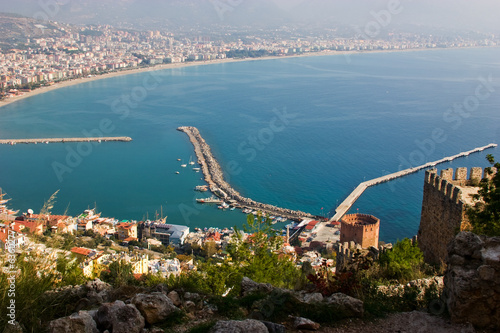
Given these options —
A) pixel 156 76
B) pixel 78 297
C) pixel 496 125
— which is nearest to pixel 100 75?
pixel 156 76

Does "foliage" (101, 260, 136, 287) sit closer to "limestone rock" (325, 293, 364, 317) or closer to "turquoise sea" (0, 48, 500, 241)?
"limestone rock" (325, 293, 364, 317)

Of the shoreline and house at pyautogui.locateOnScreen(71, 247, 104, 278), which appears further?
the shoreline

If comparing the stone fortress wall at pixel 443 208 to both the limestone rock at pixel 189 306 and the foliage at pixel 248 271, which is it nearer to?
the foliage at pixel 248 271

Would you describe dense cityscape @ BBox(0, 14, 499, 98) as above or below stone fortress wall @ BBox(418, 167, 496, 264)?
above

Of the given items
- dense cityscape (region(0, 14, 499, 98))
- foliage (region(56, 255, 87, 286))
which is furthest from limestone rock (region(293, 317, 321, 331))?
dense cityscape (region(0, 14, 499, 98))

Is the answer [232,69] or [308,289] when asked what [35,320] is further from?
[232,69]
